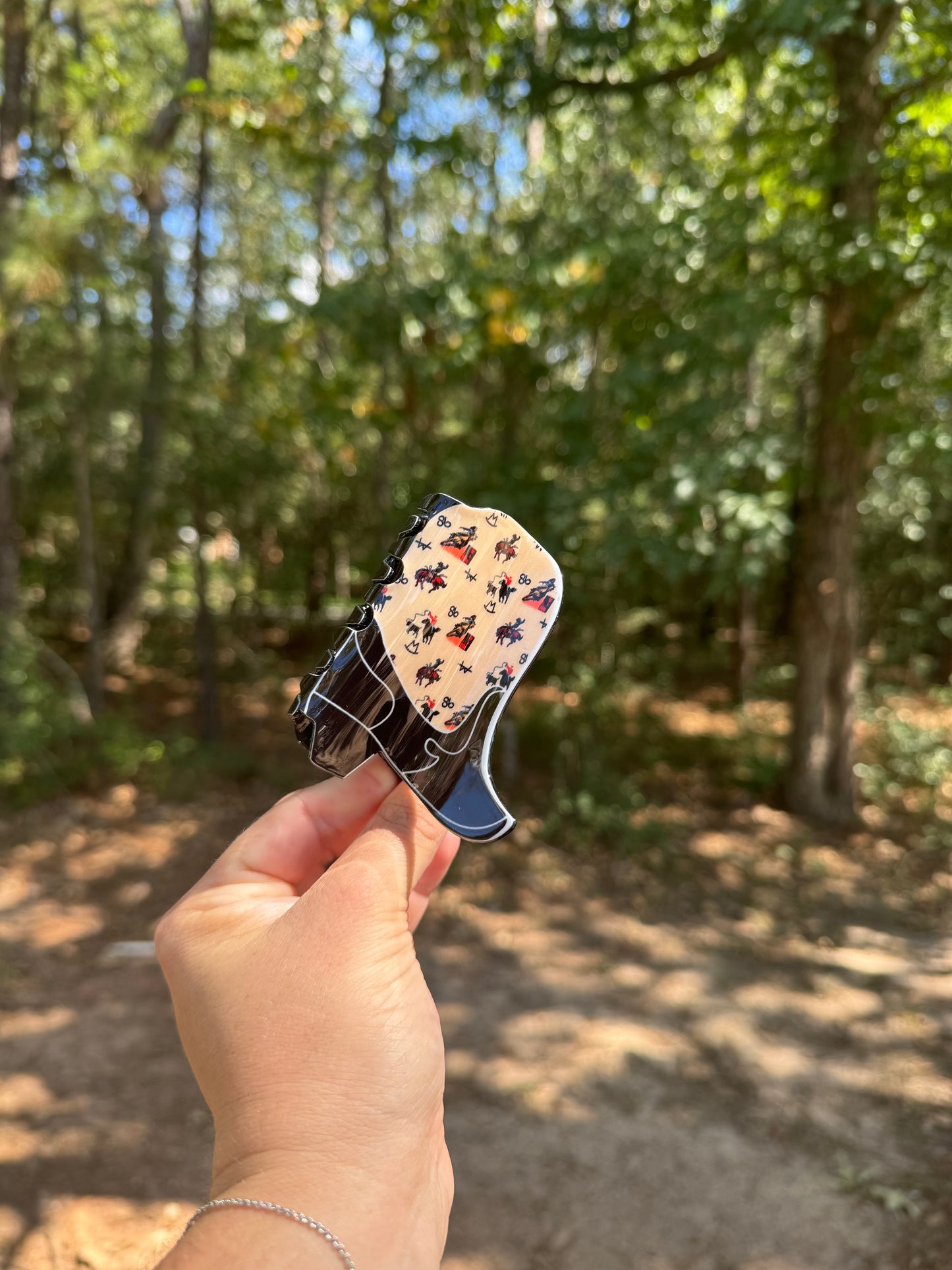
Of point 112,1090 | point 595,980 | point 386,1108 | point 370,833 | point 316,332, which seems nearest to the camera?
point 386,1108

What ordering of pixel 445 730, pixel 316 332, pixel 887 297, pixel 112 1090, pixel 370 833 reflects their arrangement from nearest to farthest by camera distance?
pixel 370 833, pixel 445 730, pixel 112 1090, pixel 887 297, pixel 316 332

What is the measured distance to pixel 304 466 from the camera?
763 cm

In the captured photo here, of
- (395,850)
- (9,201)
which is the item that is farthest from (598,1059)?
(9,201)

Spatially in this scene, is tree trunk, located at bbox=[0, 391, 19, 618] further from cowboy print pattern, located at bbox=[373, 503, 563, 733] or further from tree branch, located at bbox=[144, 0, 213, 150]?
cowboy print pattern, located at bbox=[373, 503, 563, 733]

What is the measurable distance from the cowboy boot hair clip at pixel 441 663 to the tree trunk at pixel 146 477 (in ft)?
20.1

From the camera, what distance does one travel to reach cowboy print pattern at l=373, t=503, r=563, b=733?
1.55m

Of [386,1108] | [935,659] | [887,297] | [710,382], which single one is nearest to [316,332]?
[710,382]

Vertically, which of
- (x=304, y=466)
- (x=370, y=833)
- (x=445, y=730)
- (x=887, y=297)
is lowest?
(x=370, y=833)

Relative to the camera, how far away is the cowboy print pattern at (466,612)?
1.55 m

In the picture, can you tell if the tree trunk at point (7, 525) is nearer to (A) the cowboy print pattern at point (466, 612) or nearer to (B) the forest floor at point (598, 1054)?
(B) the forest floor at point (598, 1054)

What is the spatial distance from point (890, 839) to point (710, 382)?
388 centimetres

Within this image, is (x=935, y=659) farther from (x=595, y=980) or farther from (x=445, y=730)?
(x=445, y=730)

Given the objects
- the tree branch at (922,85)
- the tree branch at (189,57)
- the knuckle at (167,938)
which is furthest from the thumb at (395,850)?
the tree branch at (189,57)

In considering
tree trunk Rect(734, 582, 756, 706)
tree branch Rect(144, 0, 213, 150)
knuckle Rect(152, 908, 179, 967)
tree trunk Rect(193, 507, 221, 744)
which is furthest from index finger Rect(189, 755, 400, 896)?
tree trunk Rect(734, 582, 756, 706)
